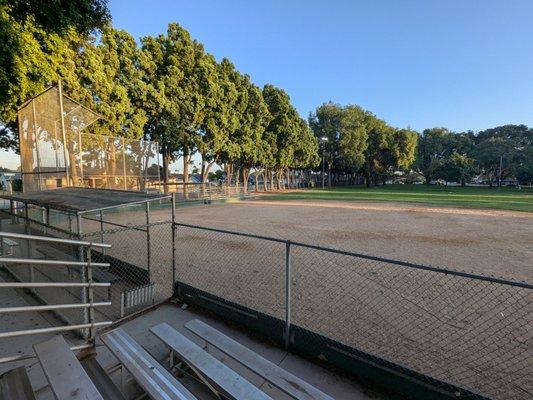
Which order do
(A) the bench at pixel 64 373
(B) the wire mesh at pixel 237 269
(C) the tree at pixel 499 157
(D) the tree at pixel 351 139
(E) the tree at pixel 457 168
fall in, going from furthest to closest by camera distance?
(C) the tree at pixel 499 157, (E) the tree at pixel 457 168, (D) the tree at pixel 351 139, (B) the wire mesh at pixel 237 269, (A) the bench at pixel 64 373

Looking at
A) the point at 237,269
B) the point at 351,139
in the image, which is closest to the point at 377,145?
the point at 351,139

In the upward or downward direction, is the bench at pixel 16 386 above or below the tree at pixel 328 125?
below

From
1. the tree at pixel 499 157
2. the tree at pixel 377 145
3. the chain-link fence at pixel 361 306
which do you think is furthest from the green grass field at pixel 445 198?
the tree at pixel 499 157

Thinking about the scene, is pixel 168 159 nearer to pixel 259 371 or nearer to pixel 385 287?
pixel 385 287

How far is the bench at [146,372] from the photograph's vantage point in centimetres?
223

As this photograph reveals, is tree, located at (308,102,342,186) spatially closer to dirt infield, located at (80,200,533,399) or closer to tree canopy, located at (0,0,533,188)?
tree canopy, located at (0,0,533,188)

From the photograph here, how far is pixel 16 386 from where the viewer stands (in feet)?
7.47

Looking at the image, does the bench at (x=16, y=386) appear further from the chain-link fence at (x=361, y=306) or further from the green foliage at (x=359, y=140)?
the green foliage at (x=359, y=140)

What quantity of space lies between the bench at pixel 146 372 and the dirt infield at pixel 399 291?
87.5 inches

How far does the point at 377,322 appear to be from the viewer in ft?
14.4

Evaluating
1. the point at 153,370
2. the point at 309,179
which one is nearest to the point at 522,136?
the point at 309,179

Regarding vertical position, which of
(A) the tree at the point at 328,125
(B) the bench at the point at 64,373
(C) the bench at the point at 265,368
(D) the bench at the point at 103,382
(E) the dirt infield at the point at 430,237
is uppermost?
(A) the tree at the point at 328,125

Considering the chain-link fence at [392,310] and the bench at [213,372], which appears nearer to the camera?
the bench at [213,372]

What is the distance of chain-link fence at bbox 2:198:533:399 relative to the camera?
3.20 metres
